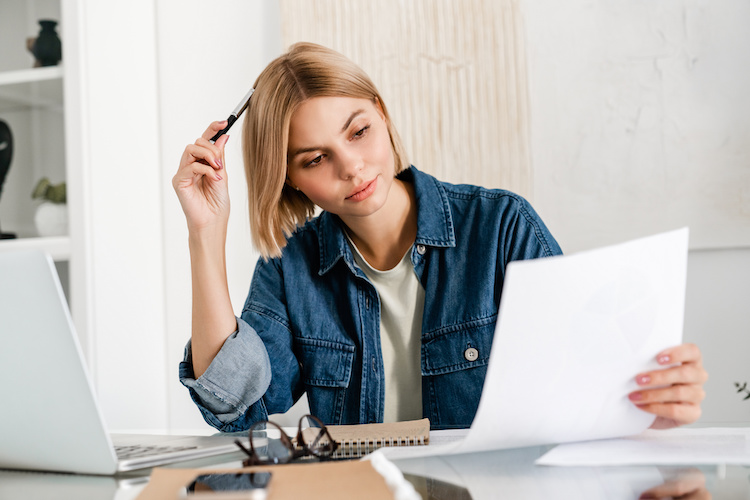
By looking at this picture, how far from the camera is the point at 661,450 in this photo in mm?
571

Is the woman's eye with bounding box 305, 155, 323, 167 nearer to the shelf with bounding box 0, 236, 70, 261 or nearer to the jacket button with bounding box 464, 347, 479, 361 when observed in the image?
the jacket button with bounding box 464, 347, 479, 361

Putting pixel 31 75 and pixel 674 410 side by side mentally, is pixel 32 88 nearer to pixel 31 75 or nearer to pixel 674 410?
pixel 31 75

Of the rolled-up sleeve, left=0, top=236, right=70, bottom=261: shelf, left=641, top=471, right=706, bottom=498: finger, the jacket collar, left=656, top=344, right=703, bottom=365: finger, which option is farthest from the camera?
left=0, top=236, right=70, bottom=261: shelf

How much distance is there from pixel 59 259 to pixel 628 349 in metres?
1.79

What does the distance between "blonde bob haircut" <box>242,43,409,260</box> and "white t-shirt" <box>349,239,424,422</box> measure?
23cm

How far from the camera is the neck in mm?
1194

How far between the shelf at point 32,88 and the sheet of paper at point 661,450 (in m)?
1.85

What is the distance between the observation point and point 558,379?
0.54 metres

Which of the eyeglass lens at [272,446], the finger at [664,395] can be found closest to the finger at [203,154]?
the eyeglass lens at [272,446]

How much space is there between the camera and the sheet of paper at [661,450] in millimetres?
534

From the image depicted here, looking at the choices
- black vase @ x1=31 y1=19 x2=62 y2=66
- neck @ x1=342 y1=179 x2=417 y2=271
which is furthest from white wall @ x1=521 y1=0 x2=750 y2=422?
black vase @ x1=31 y1=19 x2=62 y2=66

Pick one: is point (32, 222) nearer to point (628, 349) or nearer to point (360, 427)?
point (360, 427)

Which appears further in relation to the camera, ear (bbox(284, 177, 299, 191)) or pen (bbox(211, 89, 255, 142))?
ear (bbox(284, 177, 299, 191))

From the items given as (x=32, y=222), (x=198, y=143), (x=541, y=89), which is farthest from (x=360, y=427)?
(x=32, y=222)
